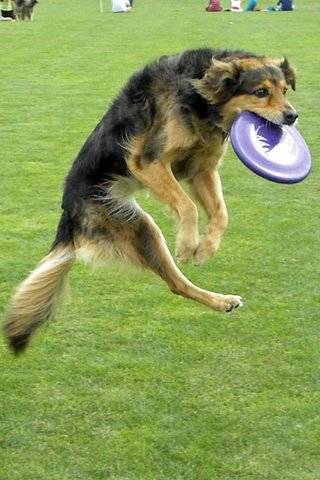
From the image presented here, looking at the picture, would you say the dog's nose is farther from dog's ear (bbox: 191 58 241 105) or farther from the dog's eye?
dog's ear (bbox: 191 58 241 105)

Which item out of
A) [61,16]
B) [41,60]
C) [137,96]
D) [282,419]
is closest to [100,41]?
[41,60]

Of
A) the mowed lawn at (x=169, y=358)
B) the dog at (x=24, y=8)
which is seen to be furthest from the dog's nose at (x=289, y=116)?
the dog at (x=24, y=8)

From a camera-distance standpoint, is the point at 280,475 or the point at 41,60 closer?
the point at 280,475

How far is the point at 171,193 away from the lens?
451cm

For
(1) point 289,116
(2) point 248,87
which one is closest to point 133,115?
(2) point 248,87

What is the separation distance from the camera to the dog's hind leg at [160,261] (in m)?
4.62

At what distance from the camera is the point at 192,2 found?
31672 millimetres

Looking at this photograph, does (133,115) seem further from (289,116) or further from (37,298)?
(37,298)

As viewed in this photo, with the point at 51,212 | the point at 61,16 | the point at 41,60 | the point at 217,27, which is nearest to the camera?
the point at 51,212

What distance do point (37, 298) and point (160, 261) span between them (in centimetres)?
79

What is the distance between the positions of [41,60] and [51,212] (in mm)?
8922

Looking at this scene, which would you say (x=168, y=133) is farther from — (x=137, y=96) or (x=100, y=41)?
(x=100, y=41)

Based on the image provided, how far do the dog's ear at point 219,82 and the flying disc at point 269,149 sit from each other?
0.15 metres

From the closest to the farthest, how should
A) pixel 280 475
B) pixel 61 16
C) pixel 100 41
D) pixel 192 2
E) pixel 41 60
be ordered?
1. pixel 280 475
2. pixel 41 60
3. pixel 100 41
4. pixel 61 16
5. pixel 192 2
